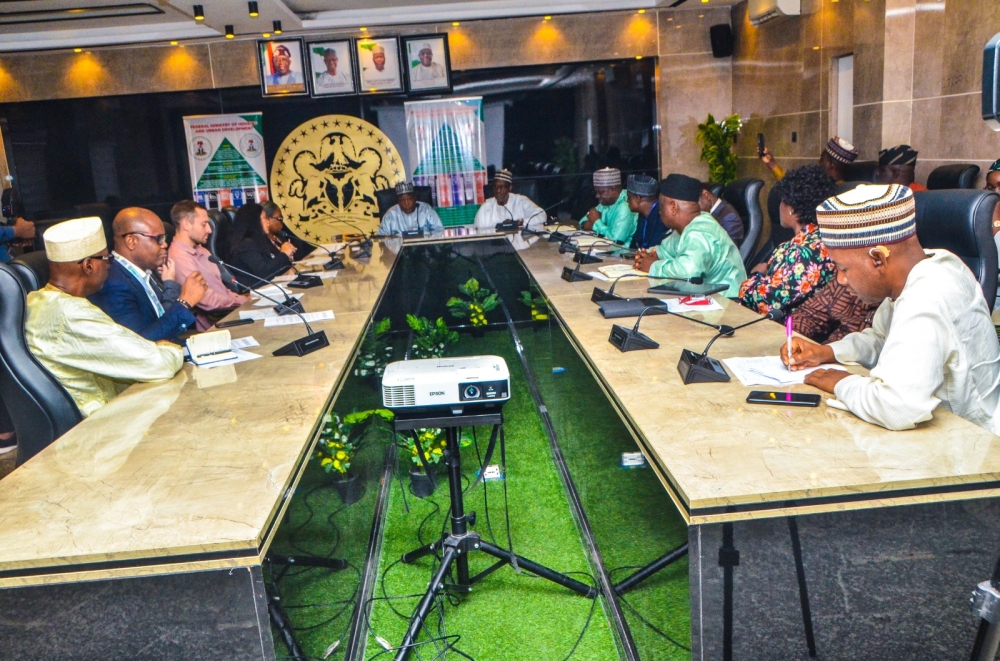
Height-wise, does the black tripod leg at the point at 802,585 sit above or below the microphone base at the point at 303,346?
below

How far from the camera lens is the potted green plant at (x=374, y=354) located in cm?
288

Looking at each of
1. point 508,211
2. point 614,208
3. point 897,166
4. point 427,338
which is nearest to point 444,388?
point 427,338

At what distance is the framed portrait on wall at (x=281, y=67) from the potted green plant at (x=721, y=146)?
12.7 ft

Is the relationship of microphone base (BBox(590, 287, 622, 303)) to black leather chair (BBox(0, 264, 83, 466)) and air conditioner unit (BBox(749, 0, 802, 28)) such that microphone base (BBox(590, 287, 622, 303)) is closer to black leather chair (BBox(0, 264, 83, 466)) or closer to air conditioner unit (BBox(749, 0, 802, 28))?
black leather chair (BBox(0, 264, 83, 466))

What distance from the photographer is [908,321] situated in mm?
1544

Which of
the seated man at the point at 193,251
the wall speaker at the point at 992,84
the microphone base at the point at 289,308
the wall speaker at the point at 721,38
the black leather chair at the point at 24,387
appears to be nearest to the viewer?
the wall speaker at the point at 992,84

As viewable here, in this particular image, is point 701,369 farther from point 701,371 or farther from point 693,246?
point 693,246

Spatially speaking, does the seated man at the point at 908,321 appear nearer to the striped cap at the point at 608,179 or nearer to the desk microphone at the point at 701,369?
the desk microphone at the point at 701,369

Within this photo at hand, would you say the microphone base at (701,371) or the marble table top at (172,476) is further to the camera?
the microphone base at (701,371)

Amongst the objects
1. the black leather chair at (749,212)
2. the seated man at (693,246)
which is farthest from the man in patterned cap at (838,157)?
the seated man at (693,246)

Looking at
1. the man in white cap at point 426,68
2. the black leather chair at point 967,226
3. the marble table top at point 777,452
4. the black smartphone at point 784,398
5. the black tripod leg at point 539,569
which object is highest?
the man in white cap at point 426,68

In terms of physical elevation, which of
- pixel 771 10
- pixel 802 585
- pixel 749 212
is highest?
pixel 771 10

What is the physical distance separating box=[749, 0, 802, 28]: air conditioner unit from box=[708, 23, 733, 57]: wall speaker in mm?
874

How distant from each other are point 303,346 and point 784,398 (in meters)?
1.49
